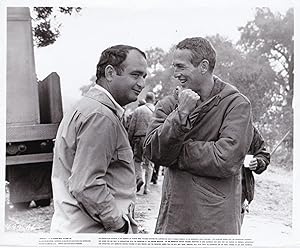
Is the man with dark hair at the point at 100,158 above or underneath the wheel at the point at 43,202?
above

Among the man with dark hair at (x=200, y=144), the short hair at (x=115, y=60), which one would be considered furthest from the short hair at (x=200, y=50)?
the short hair at (x=115, y=60)

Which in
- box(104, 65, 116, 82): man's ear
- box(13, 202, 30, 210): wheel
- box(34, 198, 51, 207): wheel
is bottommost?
box(13, 202, 30, 210): wheel

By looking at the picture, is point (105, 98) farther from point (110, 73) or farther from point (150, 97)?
point (150, 97)

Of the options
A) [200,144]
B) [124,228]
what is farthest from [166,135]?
[124,228]

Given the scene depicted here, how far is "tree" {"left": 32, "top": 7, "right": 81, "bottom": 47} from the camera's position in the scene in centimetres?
86

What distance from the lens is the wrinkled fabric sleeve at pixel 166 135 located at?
0.67 metres

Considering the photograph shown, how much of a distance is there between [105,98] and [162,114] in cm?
14

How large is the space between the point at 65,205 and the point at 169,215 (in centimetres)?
20

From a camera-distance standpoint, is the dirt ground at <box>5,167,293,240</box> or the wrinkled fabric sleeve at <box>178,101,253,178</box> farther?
the dirt ground at <box>5,167,293,240</box>

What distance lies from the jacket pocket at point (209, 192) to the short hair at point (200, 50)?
0.20 meters

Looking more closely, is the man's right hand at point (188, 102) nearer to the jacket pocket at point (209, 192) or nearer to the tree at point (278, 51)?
the jacket pocket at point (209, 192)

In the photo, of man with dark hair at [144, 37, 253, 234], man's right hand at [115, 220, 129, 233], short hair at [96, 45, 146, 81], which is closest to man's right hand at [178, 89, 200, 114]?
man with dark hair at [144, 37, 253, 234]

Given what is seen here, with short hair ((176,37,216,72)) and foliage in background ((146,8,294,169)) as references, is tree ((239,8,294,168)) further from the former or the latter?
short hair ((176,37,216,72))

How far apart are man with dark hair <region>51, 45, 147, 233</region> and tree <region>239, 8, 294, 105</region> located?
0.30 metres
